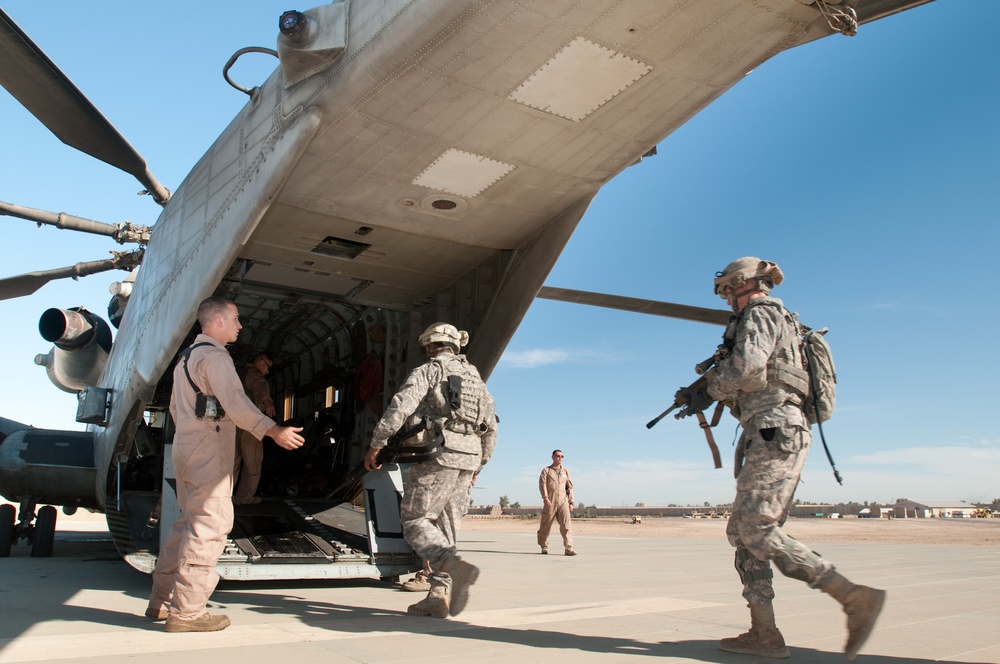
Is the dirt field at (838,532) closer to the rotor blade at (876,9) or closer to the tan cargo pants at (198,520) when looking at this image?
the tan cargo pants at (198,520)

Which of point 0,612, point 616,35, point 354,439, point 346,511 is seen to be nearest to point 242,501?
point 346,511

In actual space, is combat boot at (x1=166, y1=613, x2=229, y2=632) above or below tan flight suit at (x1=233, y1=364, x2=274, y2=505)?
below

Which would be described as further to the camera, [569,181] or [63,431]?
[63,431]

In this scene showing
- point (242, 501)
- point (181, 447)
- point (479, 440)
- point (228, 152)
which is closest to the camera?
point (181, 447)

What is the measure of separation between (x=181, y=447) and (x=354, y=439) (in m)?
4.12

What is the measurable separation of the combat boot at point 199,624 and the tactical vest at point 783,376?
2.72 meters

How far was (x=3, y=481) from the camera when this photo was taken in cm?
819

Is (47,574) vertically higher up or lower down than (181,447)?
lower down

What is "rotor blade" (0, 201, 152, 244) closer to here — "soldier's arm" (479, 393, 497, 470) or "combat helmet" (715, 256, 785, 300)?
"soldier's arm" (479, 393, 497, 470)

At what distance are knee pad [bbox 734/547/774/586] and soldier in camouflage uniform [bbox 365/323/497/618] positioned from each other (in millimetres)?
1675

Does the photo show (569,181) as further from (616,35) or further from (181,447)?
(181,447)

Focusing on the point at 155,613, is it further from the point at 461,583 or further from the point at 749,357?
the point at 749,357

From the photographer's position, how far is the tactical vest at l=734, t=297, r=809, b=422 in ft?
11.3

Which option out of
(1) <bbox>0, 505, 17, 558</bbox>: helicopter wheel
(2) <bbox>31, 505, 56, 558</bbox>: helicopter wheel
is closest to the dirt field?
(2) <bbox>31, 505, 56, 558</bbox>: helicopter wheel
